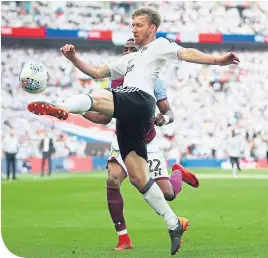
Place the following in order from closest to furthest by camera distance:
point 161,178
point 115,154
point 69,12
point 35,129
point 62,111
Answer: point 62,111, point 115,154, point 161,178, point 35,129, point 69,12

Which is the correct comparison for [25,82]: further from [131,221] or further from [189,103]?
[189,103]

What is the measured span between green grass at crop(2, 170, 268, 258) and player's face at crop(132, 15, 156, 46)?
1.65 m

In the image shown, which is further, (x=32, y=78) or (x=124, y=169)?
(x=124, y=169)

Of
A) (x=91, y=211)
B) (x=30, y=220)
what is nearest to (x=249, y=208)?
(x=91, y=211)

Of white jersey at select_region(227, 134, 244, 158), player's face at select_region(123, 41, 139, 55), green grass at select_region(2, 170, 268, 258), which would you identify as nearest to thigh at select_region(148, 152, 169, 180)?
green grass at select_region(2, 170, 268, 258)

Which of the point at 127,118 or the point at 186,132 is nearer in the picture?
the point at 127,118

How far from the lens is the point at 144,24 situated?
226 inches

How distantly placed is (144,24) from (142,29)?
0.04m

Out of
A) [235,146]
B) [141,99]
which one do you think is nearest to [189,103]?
[235,146]

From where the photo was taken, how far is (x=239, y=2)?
2628cm

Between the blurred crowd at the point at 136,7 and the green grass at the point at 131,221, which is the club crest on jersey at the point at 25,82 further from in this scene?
the blurred crowd at the point at 136,7

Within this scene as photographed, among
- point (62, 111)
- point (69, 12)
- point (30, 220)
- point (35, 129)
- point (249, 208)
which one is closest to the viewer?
point (62, 111)

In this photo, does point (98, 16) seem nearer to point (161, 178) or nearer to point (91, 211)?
point (91, 211)

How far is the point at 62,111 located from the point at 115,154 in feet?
4.94
